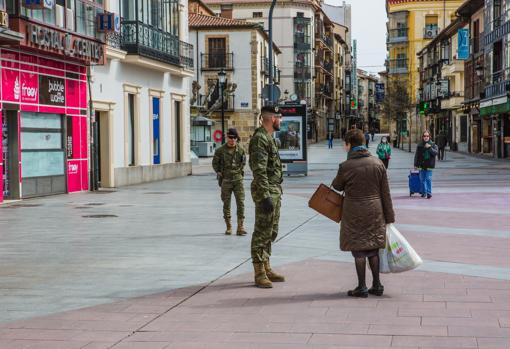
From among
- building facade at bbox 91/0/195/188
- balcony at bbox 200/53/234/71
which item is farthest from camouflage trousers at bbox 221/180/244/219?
balcony at bbox 200/53/234/71

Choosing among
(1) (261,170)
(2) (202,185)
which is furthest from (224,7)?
(1) (261,170)

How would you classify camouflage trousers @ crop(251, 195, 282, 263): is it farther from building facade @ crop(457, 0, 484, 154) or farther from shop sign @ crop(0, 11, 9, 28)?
building facade @ crop(457, 0, 484, 154)

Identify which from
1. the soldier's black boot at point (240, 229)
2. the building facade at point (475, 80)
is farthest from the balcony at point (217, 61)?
the soldier's black boot at point (240, 229)

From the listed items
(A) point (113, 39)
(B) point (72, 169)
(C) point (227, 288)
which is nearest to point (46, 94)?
(B) point (72, 169)

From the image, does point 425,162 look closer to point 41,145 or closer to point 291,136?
point 41,145

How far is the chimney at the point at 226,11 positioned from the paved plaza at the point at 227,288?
64.8m

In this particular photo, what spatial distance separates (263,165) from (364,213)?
120 centimetres

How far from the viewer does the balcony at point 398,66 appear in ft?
321

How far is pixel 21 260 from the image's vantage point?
10.7 meters

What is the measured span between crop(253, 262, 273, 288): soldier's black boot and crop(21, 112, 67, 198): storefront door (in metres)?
14.3

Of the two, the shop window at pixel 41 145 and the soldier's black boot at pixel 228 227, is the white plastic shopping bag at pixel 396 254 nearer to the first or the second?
the soldier's black boot at pixel 228 227

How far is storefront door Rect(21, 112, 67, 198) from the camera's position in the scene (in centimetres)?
2186

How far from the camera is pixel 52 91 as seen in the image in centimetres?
2298

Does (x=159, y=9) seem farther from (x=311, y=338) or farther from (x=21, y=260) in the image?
(x=311, y=338)
